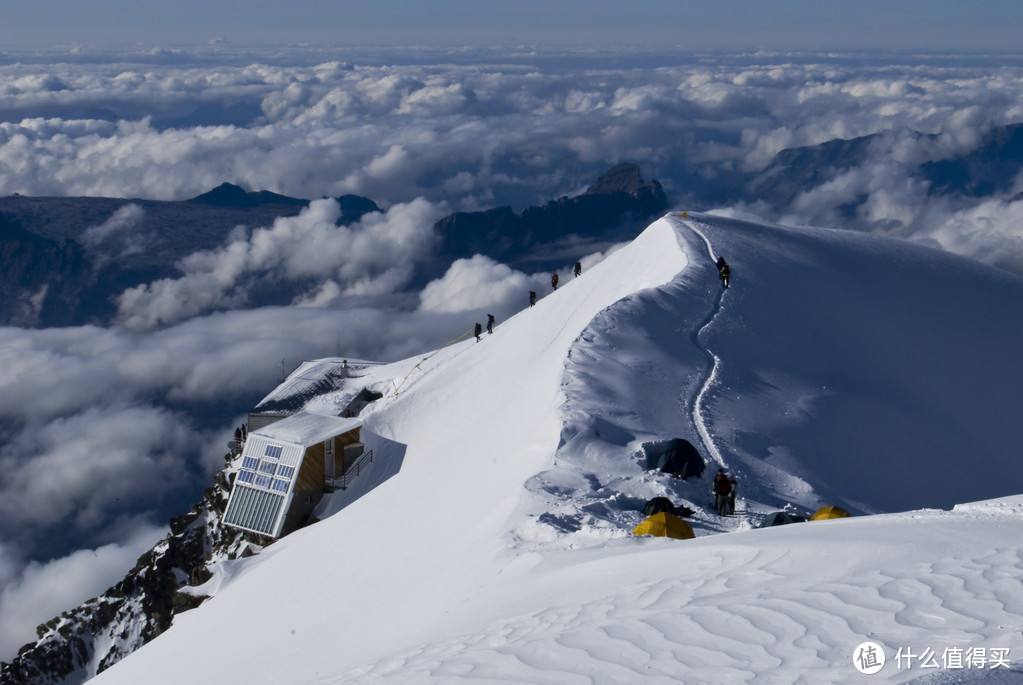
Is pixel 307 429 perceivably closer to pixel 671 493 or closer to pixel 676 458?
pixel 676 458

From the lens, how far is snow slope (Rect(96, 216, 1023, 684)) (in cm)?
1192

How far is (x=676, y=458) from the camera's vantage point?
931 inches

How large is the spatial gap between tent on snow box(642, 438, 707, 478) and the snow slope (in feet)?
2.56

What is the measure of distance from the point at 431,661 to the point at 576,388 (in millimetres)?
15408

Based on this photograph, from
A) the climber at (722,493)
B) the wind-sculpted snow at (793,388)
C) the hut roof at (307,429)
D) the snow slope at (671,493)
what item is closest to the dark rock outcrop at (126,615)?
the hut roof at (307,429)

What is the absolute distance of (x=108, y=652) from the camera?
41.0 meters

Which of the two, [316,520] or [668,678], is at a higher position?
[668,678]

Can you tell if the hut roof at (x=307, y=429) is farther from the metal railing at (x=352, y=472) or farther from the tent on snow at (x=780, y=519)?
the tent on snow at (x=780, y=519)

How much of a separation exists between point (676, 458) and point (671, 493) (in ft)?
5.14

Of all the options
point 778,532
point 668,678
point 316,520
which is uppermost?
point 668,678

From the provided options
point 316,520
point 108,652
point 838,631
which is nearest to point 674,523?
point 838,631

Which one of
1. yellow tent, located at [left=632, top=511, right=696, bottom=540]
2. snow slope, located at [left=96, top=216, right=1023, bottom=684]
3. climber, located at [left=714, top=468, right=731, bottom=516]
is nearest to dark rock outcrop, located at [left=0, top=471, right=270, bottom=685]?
snow slope, located at [left=96, top=216, right=1023, bottom=684]

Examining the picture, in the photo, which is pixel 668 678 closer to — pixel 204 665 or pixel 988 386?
pixel 204 665

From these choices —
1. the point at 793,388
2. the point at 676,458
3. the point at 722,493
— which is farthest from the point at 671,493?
the point at 793,388
